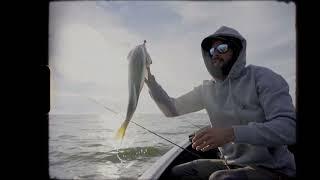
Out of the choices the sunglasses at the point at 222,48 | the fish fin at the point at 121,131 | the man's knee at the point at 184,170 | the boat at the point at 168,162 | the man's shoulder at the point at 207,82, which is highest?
the sunglasses at the point at 222,48

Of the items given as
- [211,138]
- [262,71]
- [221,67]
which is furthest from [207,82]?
[211,138]

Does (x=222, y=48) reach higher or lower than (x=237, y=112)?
higher

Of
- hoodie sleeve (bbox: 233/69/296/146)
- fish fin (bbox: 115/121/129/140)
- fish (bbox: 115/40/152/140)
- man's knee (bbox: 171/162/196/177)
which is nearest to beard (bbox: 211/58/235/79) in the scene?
hoodie sleeve (bbox: 233/69/296/146)

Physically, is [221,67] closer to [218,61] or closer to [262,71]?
[218,61]

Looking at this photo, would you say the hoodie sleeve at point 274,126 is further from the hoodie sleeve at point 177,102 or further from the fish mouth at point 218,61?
the hoodie sleeve at point 177,102

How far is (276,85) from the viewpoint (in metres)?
3.69

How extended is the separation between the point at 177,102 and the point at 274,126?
180 centimetres

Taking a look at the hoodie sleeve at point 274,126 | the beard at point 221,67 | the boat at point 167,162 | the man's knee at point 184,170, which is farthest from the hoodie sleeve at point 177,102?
the hoodie sleeve at point 274,126

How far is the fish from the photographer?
373cm

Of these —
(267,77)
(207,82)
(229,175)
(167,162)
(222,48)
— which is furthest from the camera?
(167,162)

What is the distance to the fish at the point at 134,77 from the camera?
3732 mm

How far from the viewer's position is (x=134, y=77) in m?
3.74
